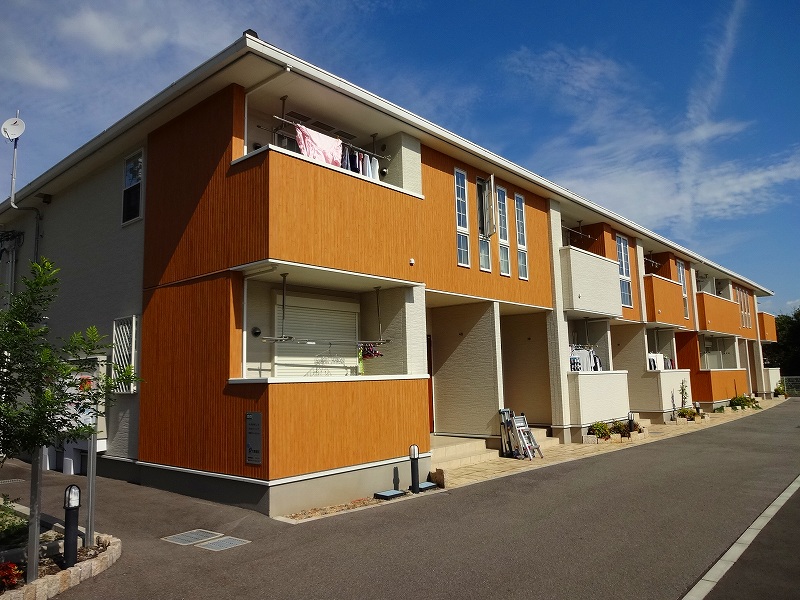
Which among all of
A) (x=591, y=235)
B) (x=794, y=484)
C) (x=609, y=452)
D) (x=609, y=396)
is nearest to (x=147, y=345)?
(x=609, y=452)

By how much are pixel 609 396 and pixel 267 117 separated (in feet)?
41.7

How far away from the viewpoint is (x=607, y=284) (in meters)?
19.1

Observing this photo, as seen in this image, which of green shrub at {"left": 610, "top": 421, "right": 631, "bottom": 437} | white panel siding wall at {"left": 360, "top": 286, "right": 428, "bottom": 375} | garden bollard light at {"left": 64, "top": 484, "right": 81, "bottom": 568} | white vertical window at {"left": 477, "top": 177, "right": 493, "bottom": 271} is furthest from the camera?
green shrub at {"left": 610, "top": 421, "right": 631, "bottom": 437}

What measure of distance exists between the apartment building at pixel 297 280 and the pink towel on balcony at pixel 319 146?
4 cm

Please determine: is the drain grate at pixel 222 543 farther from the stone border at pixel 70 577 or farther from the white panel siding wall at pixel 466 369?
the white panel siding wall at pixel 466 369

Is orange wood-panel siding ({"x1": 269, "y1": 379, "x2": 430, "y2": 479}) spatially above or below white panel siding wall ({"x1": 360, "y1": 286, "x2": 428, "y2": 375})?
below

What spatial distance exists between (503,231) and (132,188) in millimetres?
8674

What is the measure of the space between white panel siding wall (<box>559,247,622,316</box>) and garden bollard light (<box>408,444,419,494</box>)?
8.56 m

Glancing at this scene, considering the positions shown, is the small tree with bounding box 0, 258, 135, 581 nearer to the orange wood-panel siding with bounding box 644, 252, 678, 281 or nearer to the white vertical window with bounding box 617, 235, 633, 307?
the white vertical window with bounding box 617, 235, 633, 307

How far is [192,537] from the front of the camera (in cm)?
777

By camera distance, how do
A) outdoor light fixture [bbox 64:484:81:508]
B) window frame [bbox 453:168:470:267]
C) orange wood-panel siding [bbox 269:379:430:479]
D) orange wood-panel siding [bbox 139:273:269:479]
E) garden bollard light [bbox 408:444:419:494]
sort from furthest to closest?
window frame [bbox 453:168:470:267] < garden bollard light [bbox 408:444:419:494] < orange wood-panel siding [bbox 139:273:269:479] < orange wood-panel siding [bbox 269:379:430:479] < outdoor light fixture [bbox 64:484:81:508]

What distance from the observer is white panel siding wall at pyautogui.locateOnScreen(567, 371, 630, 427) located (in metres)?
16.9

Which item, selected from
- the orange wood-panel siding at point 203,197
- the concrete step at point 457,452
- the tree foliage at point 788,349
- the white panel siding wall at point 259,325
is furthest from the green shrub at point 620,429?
the tree foliage at point 788,349

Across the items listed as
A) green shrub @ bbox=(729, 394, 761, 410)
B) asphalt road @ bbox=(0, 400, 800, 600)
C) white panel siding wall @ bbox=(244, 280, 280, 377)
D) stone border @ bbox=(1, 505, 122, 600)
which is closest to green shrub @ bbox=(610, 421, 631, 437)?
asphalt road @ bbox=(0, 400, 800, 600)
